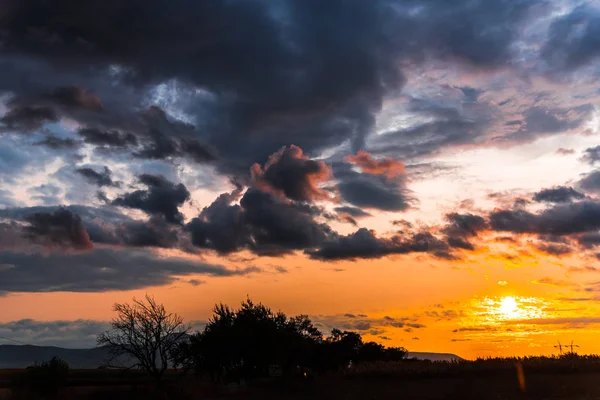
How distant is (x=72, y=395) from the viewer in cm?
5600

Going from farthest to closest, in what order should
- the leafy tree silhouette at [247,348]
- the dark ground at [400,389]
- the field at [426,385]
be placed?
the leafy tree silhouette at [247,348] → the field at [426,385] → the dark ground at [400,389]

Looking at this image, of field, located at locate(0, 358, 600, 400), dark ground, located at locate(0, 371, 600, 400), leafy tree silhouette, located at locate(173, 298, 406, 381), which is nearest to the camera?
dark ground, located at locate(0, 371, 600, 400)

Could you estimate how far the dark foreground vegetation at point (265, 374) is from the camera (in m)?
55.4

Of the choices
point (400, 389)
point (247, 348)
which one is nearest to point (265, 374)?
point (247, 348)

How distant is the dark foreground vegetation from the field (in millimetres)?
92

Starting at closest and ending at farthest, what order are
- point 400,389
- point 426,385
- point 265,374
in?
point 400,389 → point 426,385 → point 265,374

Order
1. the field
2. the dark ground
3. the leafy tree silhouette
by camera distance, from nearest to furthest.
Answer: the dark ground < the field < the leafy tree silhouette

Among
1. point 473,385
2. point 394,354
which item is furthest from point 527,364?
point 394,354

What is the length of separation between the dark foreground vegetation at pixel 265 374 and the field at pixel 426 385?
9 centimetres

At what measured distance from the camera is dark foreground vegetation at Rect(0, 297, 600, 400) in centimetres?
5538

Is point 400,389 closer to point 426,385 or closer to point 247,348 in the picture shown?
point 426,385

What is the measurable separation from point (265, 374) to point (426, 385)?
2385cm

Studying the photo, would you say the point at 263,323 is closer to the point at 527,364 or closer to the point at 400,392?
the point at 400,392

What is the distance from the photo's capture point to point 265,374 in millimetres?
76000
